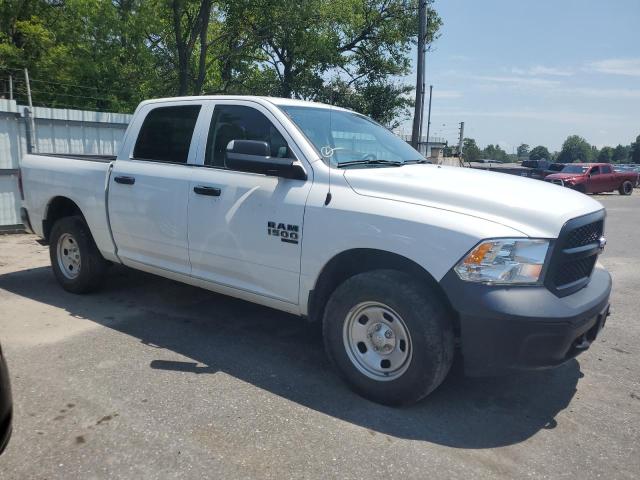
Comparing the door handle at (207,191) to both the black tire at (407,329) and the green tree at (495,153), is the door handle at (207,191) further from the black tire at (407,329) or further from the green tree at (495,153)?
the green tree at (495,153)

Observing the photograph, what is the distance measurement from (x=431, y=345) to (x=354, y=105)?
26.6 meters

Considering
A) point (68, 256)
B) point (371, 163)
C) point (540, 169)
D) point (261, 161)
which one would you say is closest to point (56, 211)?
point (68, 256)

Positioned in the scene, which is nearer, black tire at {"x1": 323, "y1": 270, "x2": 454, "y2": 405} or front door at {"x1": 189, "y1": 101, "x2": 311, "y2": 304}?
black tire at {"x1": 323, "y1": 270, "x2": 454, "y2": 405}

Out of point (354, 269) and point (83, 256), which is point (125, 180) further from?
point (354, 269)

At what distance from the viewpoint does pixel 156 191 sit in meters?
4.58

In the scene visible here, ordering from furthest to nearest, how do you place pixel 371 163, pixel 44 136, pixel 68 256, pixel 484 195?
pixel 44 136 < pixel 68 256 < pixel 371 163 < pixel 484 195

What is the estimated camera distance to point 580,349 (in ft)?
10.5

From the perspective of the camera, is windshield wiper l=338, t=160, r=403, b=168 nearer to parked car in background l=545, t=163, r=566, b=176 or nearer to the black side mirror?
the black side mirror

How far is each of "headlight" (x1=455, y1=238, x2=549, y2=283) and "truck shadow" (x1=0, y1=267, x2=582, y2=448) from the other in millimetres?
955

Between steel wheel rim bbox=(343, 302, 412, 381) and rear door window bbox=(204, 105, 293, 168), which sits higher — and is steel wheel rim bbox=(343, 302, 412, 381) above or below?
below

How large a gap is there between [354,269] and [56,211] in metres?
3.75

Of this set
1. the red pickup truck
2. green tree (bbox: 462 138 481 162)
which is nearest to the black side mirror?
green tree (bbox: 462 138 481 162)

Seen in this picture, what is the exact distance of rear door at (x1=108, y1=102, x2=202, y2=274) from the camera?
4.47 metres

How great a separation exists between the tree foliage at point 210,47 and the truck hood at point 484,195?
14266 mm
